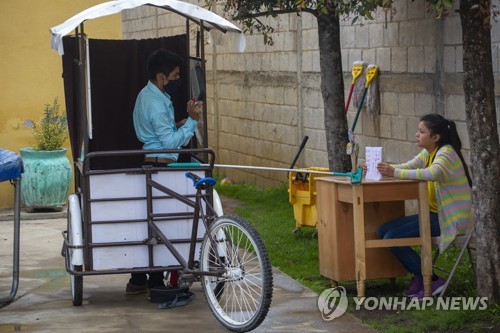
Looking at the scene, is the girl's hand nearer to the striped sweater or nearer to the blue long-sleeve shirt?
the striped sweater

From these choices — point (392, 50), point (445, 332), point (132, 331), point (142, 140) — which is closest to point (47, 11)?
point (392, 50)

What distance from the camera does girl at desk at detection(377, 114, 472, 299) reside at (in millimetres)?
7441

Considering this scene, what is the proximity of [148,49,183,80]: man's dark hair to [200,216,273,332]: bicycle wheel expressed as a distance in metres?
1.59

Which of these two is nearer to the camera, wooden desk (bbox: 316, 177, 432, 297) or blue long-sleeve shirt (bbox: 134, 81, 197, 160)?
wooden desk (bbox: 316, 177, 432, 297)

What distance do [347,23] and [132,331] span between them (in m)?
5.87

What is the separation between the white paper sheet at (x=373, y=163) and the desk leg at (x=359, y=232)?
5.7 inches

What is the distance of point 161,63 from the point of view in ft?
26.6

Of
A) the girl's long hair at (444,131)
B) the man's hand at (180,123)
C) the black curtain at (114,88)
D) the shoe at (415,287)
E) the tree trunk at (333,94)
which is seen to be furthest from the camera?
the tree trunk at (333,94)

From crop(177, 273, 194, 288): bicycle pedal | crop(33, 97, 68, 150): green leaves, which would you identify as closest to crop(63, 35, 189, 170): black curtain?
crop(177, 273, 194, 288): bicycle pedal

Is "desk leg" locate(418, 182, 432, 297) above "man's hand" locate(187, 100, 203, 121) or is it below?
below

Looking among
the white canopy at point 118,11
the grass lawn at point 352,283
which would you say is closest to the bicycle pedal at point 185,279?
the grass lawn at point 352,283

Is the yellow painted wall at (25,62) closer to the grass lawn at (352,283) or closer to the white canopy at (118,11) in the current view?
the grass lawn at (352,283)

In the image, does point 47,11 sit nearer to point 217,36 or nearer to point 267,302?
point 217,36

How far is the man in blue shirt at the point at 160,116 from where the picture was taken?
7.94 meters
